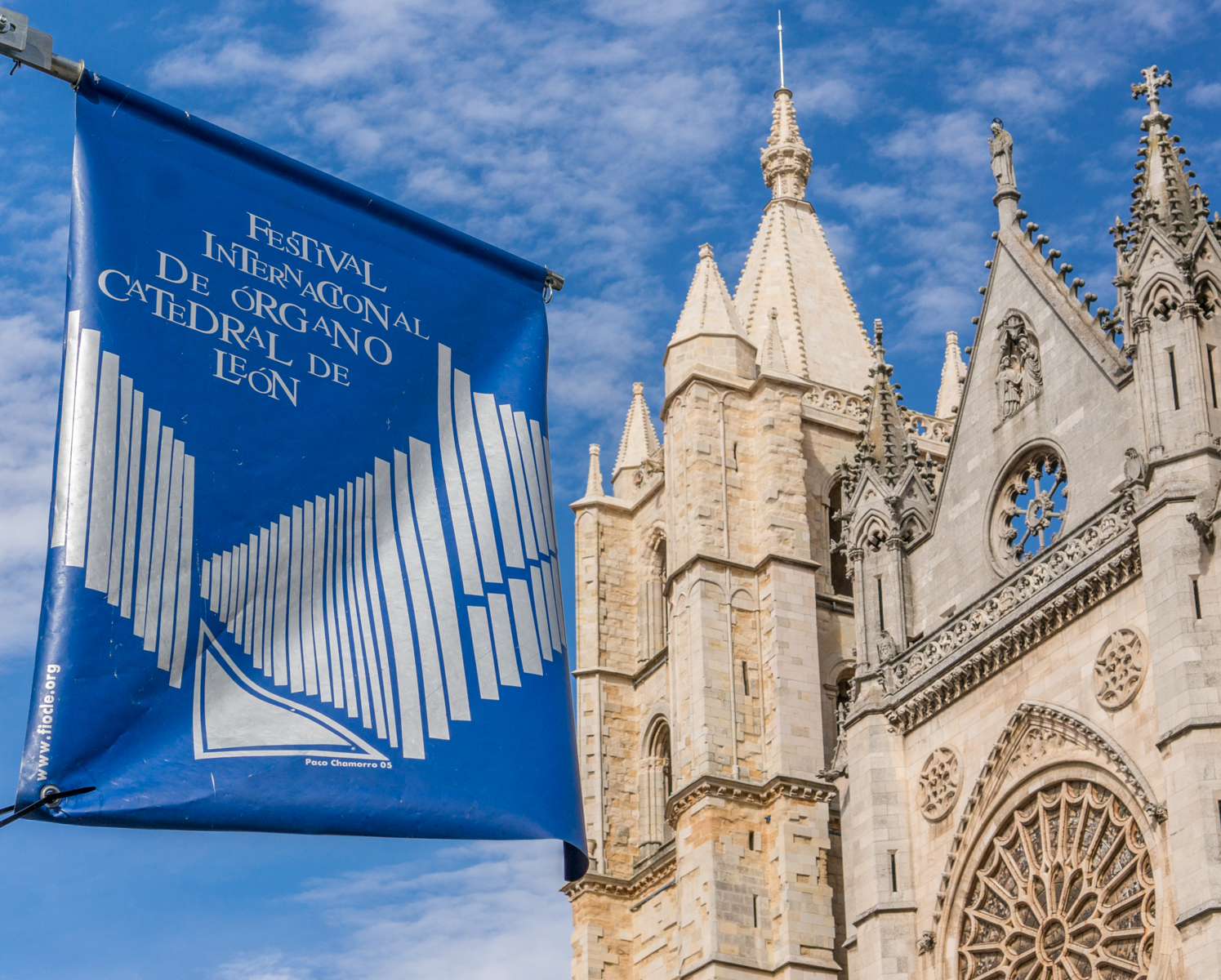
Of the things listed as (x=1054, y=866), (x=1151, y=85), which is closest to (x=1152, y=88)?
(x=1151, y=85)

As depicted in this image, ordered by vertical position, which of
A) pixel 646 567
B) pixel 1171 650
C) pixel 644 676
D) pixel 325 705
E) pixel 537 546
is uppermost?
pixel 646 567

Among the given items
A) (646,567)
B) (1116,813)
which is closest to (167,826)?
(1116,813)

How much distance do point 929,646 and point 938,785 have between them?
6.31ft

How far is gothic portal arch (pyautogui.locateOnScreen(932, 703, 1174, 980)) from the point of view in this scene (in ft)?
68.2

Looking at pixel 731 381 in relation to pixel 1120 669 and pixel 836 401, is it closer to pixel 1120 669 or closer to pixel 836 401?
pixel 836 401

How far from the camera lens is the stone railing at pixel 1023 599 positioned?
71.4 feet

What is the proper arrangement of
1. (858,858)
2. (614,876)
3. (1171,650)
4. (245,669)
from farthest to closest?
(614,876), (858,858), (1171,650), (245,669)

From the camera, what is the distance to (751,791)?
1179 inches

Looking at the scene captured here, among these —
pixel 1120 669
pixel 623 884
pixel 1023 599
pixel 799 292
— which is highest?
pixel 799 292

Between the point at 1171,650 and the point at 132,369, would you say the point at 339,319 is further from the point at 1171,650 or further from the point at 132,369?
the point at 1171,650

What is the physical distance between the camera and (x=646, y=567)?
37.4 meters

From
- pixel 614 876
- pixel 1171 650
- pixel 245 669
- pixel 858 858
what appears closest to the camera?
pixel 245 669

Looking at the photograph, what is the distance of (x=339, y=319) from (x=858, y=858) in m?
18.5

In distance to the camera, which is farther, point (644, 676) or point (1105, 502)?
point (644, 676)
